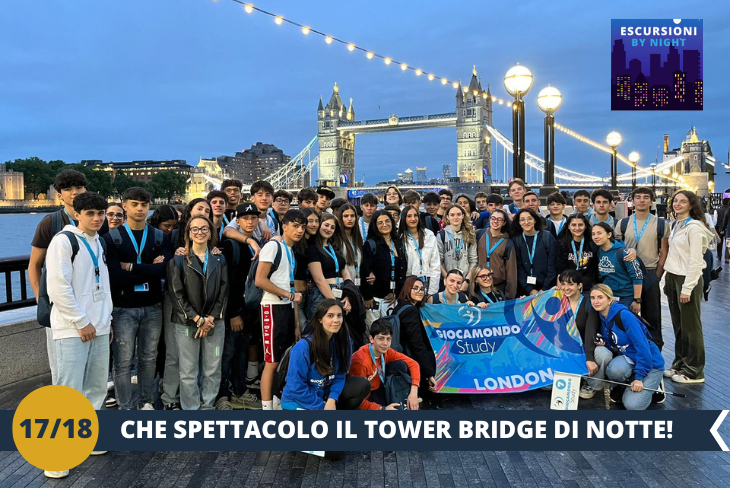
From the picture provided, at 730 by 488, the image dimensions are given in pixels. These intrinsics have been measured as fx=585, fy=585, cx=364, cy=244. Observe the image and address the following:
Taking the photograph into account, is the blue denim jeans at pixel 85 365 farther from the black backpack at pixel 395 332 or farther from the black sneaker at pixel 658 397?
the black sneaker at pixel 658 397

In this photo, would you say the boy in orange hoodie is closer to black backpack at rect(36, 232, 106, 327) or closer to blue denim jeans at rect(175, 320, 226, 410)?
blue denim jeans at rect(175, 320, 226, 410)

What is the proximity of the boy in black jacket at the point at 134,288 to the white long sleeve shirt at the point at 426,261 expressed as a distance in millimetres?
2180

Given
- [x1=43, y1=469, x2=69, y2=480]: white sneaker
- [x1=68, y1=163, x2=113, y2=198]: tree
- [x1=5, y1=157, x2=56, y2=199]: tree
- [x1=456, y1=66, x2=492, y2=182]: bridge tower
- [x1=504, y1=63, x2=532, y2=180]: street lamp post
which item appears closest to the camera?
[x1=43, y1=469, x2=69, y2=480]: white sneaker

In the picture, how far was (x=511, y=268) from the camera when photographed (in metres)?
5.64

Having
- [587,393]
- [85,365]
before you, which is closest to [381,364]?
[587,393]

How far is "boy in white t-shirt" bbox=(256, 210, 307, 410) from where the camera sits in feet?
14.2

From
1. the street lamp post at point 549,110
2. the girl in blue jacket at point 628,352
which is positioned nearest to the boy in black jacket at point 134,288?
the girl in blue jacket at point 628,352

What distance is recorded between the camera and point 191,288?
4.38 m

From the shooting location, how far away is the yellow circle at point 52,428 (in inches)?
139

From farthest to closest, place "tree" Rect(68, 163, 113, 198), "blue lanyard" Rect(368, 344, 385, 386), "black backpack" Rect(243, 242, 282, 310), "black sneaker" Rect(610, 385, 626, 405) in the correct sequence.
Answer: "tree" Rect(68, 163, 113, 198)
"black sneaker" Rect(610, 385, 626, 405)
"blue lanyard" Rect(368, 344, 385, 386)
"black backpack" Rect(243, 242, 282, 310)

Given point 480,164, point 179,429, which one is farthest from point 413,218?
point 480,164

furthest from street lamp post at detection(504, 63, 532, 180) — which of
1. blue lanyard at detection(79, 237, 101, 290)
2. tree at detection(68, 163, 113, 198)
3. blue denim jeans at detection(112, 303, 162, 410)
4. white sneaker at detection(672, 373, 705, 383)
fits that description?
tree at detection(68, 163, 113, 198)

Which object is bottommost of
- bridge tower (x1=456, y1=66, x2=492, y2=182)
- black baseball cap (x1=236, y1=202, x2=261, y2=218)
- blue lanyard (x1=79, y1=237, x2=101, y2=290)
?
blue lanyard (x1=79, y1=237, x2=101, y2=290)

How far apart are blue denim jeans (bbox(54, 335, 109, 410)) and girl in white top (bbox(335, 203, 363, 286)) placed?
2.07 meters
